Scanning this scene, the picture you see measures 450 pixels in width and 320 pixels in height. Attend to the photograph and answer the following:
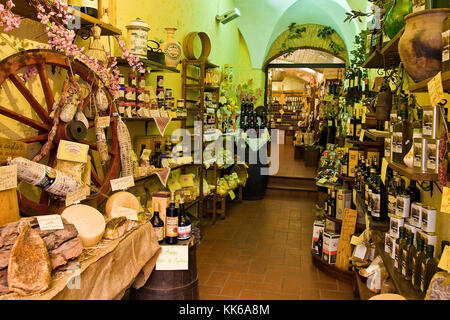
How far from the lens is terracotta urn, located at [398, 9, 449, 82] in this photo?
1.55 meters

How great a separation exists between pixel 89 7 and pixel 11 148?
1082 mm

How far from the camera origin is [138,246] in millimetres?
2100

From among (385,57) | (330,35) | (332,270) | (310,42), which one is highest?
(330,35)

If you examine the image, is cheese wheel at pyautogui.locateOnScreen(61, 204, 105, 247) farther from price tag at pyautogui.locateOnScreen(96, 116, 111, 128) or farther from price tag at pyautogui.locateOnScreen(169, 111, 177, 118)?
price tag at pyautogui.locateOnScreen(169, 111, 177, 118)

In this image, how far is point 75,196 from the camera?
2107 mm

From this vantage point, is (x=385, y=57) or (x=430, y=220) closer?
(x=430, y=220)

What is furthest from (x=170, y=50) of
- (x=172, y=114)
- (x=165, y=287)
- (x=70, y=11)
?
(x=165, y=287)

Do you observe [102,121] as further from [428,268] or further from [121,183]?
[428,268]

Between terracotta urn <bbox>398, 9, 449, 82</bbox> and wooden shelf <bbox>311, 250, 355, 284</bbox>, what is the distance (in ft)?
7.95

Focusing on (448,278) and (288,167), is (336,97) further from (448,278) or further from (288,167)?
(448,278)

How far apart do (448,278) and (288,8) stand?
7453 mm

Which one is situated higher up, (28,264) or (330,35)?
(330,35)

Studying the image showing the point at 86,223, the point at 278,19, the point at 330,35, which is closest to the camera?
the point at 86,223
